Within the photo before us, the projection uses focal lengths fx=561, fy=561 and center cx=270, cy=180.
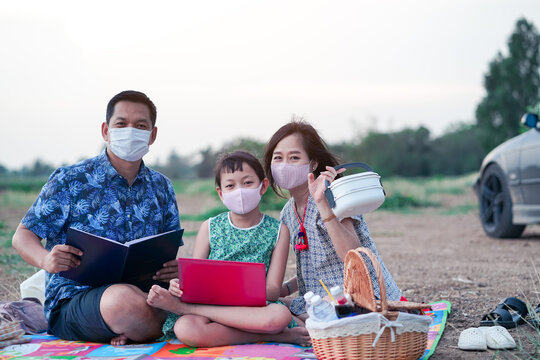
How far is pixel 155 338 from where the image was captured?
3344 millimetres

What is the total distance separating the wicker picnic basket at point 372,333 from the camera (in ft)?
8.19

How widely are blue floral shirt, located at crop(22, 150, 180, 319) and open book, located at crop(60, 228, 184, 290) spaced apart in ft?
0.51

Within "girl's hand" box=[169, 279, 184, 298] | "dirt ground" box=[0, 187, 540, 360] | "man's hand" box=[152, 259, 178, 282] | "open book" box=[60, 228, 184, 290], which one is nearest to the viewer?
"open book" box=[60, 228, 184, 290]

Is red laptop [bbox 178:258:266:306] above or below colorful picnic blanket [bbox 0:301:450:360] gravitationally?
above

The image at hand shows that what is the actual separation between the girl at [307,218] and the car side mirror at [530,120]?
146 inches

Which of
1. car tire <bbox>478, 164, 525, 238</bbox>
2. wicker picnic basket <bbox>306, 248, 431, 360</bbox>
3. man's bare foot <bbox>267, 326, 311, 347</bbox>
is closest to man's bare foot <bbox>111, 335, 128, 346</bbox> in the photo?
man's bare foot <bbox>267, 326, 311, 347</bbox>

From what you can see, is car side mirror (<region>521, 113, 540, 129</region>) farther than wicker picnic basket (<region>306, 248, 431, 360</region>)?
Yes

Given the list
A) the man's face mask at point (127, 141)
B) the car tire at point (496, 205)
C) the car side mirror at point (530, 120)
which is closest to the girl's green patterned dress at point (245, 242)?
the man's face mask at point (127, 141)

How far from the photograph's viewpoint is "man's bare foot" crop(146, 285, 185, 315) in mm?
2977

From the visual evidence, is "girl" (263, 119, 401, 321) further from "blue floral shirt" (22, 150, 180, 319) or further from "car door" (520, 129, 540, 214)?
"car door" (520, 129, 540, 214)

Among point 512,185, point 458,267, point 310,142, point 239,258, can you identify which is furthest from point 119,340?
point 512,185

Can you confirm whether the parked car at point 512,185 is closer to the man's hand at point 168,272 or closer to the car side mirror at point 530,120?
the car side mirror at point 530,120

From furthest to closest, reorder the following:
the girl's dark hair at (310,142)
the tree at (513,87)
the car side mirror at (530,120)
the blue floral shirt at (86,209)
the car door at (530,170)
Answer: the tree at (513,87) < the car door at (530,170) < the car side mirror at (530,120) < the girl's dark hair at (310,142) < the blue floral shirt at (86,209)

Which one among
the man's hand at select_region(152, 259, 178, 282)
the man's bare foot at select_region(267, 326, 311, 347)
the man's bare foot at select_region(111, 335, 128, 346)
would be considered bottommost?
the man's bare foot at select_region(267, 326, 311, 347)
